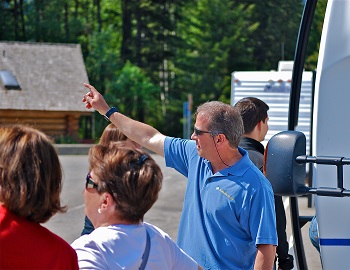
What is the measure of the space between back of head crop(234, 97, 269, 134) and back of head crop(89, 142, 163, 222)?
241cm

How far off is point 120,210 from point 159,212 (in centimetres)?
1428

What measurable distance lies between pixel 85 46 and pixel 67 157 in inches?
→ 1252

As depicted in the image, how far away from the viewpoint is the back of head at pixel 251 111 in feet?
18.8

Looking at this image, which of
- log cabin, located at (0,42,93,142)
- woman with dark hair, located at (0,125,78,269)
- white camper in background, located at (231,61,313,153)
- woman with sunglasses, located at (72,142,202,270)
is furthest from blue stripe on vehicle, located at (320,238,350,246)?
log cabin, located at (0,42,93,142)

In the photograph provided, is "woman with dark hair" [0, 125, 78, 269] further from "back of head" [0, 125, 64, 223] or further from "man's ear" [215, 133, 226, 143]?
"man's ear" [215, 133, 226, 143]

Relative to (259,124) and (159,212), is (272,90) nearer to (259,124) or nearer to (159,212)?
(159,212)

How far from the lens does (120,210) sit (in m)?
3.35

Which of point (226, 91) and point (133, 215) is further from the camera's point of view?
point (226, 91)

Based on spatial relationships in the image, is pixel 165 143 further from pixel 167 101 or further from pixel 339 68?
pixel 167 101

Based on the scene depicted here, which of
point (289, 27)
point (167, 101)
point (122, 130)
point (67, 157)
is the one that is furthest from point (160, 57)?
point (122, 130)

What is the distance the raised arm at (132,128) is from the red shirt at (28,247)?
240 cm

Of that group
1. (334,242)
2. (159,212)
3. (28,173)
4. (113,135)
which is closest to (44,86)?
(159,212)

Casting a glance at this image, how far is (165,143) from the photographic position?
5.46 metres

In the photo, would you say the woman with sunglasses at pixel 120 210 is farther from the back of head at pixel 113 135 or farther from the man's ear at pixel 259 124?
the man's ear at pixel 259 124
